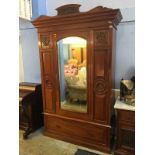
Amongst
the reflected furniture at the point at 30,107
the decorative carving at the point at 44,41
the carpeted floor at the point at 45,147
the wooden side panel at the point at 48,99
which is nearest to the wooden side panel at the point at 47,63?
the decorative carving at the point at 44,41

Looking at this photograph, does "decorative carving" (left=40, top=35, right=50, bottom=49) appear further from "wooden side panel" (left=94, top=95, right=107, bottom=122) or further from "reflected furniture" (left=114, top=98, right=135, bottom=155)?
"reflected furniture" (left=114, top=98, right=135, bottom=155)

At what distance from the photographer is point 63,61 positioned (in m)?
2.38

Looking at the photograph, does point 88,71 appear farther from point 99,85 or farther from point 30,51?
point 30,51

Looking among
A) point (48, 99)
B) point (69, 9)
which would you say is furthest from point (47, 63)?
point (69, 9)

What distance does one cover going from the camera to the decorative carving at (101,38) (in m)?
1.96

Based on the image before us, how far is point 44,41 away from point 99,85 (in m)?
1.08

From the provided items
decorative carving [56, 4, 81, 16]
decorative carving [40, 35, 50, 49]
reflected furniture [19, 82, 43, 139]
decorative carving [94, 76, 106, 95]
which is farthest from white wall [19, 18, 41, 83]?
decorative carving [94, 76, 106, 95]

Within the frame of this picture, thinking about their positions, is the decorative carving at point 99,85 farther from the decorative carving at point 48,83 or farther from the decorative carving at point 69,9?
the decorative carving at point 69,9

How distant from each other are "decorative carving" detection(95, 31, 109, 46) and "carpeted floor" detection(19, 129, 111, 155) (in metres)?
1.53

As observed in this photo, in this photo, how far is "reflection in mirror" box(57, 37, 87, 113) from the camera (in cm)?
221

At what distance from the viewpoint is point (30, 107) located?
9.15ft

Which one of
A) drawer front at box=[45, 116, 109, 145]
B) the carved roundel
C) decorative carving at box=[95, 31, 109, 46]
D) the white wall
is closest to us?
decorative carving at box=[95, 31, 109, 46]
